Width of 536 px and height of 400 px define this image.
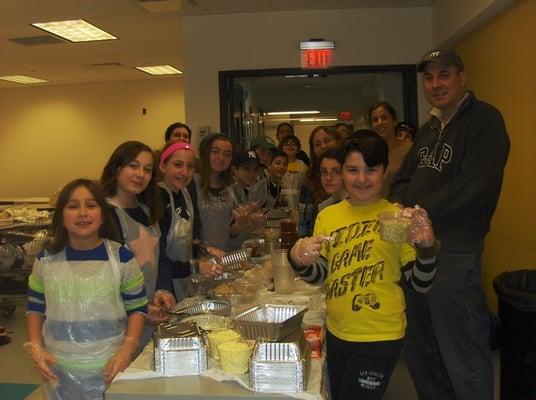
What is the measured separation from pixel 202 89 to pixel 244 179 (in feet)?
5.81

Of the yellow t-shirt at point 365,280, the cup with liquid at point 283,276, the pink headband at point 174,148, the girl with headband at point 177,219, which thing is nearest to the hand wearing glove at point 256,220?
the girl with headband at point 177,219

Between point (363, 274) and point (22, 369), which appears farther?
point (22, 369)

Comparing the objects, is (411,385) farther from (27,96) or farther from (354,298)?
(27,96)

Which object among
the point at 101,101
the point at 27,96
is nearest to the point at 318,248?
the point at 101,101

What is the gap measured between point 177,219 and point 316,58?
3.27m

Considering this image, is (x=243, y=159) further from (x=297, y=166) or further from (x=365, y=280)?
(x=365, y=280)

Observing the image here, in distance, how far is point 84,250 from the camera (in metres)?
1.97

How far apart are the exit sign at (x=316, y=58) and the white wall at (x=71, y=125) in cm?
554

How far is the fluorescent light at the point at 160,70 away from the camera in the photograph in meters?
9.09

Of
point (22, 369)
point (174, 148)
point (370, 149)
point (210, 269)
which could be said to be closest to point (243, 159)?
point (174, 148)

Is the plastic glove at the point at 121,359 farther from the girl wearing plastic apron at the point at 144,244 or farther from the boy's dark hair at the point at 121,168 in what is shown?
the boy's dark hair at the point at 121,168

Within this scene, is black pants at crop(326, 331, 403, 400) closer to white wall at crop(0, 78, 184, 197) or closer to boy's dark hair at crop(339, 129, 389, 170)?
boy's dark hair at crop(339, 129, 389, 170)

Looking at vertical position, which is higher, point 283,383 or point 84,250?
point 84,250

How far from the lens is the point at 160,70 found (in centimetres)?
950
